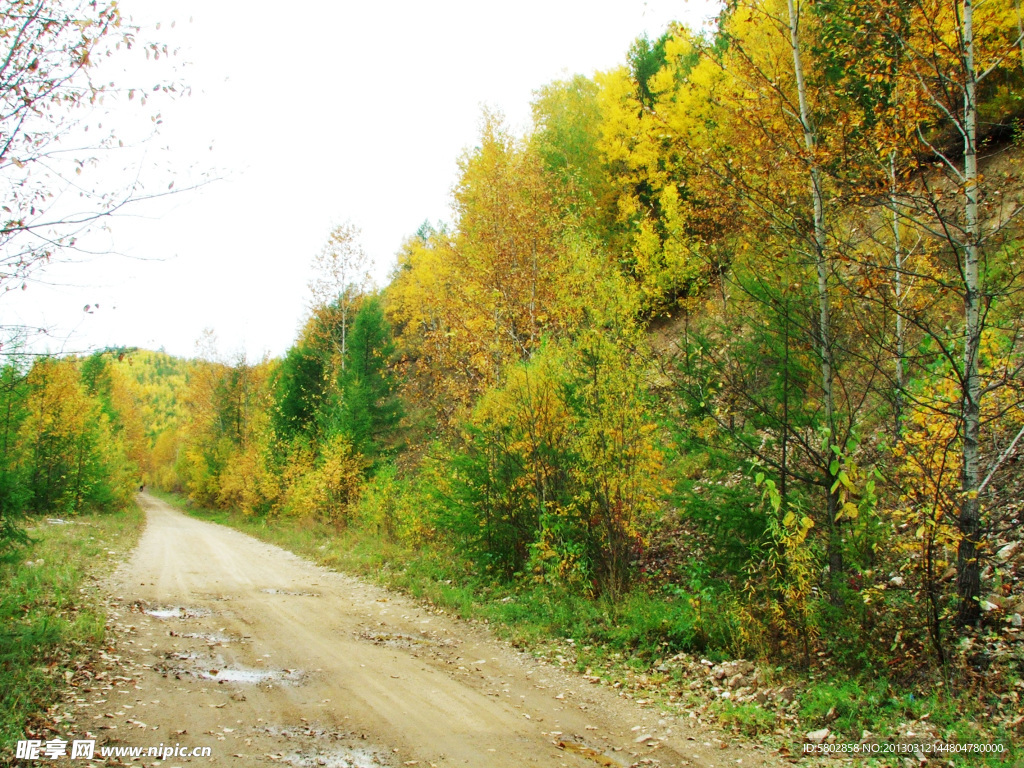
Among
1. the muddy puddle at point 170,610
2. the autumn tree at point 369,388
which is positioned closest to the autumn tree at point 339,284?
the autumn tree at point 369,388

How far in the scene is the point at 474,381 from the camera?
15141 mm

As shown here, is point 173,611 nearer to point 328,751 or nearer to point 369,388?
point 328,751

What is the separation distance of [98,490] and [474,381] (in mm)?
28986

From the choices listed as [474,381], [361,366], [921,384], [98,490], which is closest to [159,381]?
[98,490]

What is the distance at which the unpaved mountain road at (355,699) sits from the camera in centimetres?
492

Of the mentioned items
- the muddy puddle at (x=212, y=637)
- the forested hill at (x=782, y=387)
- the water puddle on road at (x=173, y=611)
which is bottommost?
the water puddle on road at (x=173, y=611)

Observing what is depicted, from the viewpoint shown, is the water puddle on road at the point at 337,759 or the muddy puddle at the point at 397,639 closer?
the water puddle on road at the point at 337,759

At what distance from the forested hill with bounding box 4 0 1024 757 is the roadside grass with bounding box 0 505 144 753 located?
3.17 m

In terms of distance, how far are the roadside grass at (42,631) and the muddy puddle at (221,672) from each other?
905mm

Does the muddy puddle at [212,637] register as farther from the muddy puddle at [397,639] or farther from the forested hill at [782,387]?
the forested hill at [782,387]

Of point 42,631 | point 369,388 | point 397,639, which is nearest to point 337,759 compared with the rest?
point 397,639

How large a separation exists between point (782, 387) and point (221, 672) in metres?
7.63

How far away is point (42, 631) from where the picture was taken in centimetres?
689

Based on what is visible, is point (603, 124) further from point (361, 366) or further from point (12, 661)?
point (12, 661)
